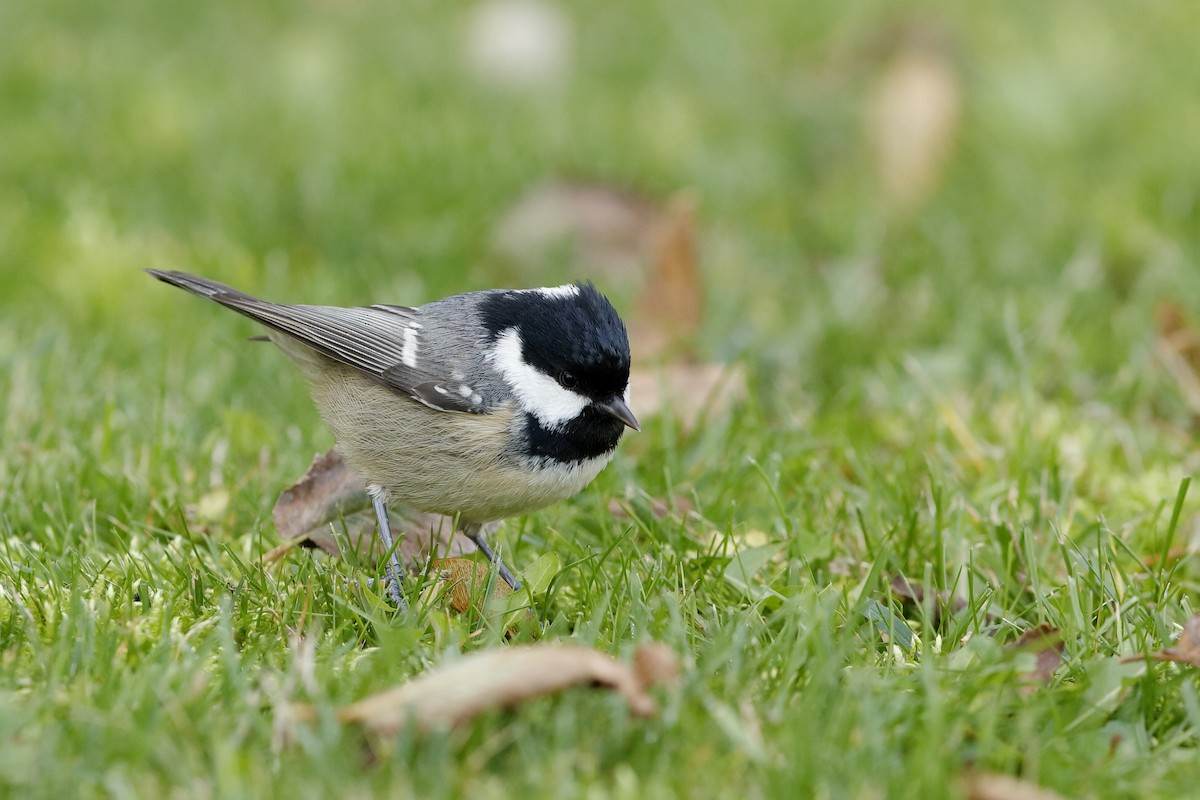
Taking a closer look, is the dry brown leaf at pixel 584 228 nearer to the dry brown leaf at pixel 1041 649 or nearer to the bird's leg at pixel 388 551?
the bird's leg at pixel 388 551

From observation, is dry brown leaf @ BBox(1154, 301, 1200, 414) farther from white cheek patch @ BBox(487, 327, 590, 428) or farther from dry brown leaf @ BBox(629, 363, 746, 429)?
white cheek patch @ BBox(487, 327, 590, 428)

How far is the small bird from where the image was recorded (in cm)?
332

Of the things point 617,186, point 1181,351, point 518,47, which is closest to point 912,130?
point 617,186

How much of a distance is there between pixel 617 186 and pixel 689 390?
70.6 inches

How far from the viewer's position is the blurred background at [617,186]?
4727 millimetres

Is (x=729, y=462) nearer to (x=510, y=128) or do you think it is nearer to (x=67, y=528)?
(x=67, y=528)

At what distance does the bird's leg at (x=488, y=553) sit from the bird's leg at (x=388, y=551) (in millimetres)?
218

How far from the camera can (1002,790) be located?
7.05 feet

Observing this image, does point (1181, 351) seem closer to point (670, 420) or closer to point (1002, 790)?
point (670, 420)

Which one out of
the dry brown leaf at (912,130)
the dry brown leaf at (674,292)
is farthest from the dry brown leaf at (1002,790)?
the dry brown leaf at (912,130)

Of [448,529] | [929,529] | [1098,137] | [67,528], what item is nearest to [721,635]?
[929,529]

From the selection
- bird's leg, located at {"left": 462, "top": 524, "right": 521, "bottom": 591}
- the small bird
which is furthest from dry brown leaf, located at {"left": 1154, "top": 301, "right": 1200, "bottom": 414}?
bird's leg, located at {"left": 462, "top": 524, "right": 521, "bottom": 591}

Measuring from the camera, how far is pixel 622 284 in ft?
18.0

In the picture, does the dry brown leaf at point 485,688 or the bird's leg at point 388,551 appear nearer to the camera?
the dry brown leaf at point 485,688
